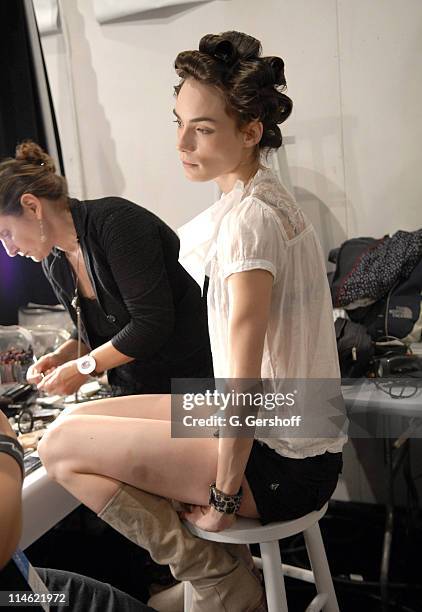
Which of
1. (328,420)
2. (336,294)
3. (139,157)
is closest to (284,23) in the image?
(139,157)

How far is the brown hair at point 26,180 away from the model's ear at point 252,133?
0.57 metres

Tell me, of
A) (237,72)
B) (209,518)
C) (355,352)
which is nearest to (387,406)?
(355,352)

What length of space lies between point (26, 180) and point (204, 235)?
49cm

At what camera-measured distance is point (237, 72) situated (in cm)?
107

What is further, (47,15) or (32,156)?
(47,15)

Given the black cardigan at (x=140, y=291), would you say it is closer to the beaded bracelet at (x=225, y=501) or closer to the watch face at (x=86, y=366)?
the watch face at (x=86, y=366)

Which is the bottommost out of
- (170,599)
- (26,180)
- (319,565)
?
(170,599)

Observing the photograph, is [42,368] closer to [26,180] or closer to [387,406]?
[26,180]

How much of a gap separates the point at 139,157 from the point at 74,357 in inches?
34.0

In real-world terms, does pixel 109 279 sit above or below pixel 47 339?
above

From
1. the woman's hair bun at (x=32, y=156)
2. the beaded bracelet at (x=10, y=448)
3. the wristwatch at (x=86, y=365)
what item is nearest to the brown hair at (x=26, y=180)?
the woman's hair bun at (x=32, y=156)

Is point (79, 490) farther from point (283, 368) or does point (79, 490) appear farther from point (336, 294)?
point (336, 294)

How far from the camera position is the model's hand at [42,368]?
1.54 metres

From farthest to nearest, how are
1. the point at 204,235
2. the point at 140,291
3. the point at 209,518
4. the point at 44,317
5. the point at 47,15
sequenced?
the point at 47,15 → the point at 44,317 → the point at 140,291 → the point at 204,235 → the point at 209,518
